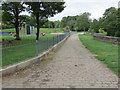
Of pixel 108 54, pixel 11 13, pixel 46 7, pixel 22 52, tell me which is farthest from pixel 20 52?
pixel 11 13

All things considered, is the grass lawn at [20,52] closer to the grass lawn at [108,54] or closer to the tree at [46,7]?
the grass lawn at [108,54]

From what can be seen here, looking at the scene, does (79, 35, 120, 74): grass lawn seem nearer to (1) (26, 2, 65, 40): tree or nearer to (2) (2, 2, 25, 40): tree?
(1) (26, 2, 65, 40): tree

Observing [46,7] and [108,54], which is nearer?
[108,54]

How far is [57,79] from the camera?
13.9ft

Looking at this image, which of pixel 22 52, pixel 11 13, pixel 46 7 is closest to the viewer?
pixel 22 52

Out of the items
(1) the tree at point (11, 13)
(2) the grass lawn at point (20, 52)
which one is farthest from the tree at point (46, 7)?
(2) the grass lawn at point (20, 52)

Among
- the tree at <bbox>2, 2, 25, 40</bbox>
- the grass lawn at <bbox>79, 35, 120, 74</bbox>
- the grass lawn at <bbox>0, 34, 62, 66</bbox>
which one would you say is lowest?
the grass lawn at <bbox>79, 35, 120, 74</bbox>

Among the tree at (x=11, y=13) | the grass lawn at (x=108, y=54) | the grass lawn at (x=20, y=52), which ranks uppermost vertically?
the tree at (x=11, y=13)

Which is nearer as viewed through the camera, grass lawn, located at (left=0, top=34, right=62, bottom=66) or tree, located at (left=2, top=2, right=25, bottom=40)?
grass lawn, located at (left=0, top=34, right=62, bottom=66)

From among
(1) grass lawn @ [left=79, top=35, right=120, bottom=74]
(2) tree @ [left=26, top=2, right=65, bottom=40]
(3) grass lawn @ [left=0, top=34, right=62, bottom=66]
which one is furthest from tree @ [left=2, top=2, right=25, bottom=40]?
(1) grass lawn @ [left=79, top=35, right=120, bottom=74]

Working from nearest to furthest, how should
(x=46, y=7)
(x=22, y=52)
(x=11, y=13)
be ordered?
(x=22, y=52) → (x=46, y=7) → (x=11, y=13)

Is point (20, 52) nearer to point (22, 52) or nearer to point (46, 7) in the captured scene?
point (22, 52)

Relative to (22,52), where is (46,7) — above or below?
above

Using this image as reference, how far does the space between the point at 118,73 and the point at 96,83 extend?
1.32 metres
